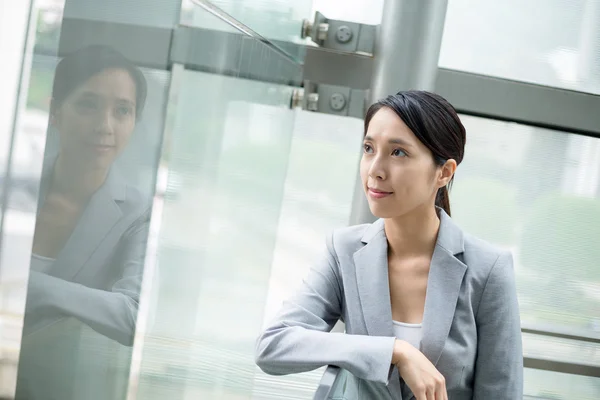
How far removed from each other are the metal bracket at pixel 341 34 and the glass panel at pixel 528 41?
1.07ft

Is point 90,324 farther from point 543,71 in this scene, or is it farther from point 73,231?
point 543,71

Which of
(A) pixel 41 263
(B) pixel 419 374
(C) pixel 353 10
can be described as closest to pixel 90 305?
(A) pixel 41 263

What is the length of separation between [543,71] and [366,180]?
144cm

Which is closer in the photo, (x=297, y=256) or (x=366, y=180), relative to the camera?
(x=366, y=180)

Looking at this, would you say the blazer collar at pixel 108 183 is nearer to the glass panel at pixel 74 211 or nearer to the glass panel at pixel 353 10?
the glass panel at pixel 74 211

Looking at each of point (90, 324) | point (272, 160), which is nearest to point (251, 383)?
point (272, 160)

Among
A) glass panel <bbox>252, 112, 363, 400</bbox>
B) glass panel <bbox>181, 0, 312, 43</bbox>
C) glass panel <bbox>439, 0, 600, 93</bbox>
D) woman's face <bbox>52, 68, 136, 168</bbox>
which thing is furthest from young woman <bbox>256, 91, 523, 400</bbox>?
glass panel <bbox>439, 0, 600, 93</bbox>

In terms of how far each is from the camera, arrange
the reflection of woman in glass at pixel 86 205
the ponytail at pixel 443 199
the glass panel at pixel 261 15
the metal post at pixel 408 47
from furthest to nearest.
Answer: the metal post at pixel 408 47
the ponytail at pixel 443 199
the glass panel at pixel 261 15
the reflection of woman in glass at pixel 86 205

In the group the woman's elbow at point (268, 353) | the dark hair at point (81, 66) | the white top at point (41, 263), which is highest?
the dark hair at point (81, 66)

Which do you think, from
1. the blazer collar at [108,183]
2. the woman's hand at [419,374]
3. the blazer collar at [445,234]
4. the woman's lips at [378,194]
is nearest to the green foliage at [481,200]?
the blazer collar at [445,234]

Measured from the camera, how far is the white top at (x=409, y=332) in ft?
6.55

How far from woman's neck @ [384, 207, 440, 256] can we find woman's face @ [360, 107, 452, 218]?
0.05 meters

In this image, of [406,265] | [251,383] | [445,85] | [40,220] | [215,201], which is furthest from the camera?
[445,85]

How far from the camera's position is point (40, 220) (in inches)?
45.4
